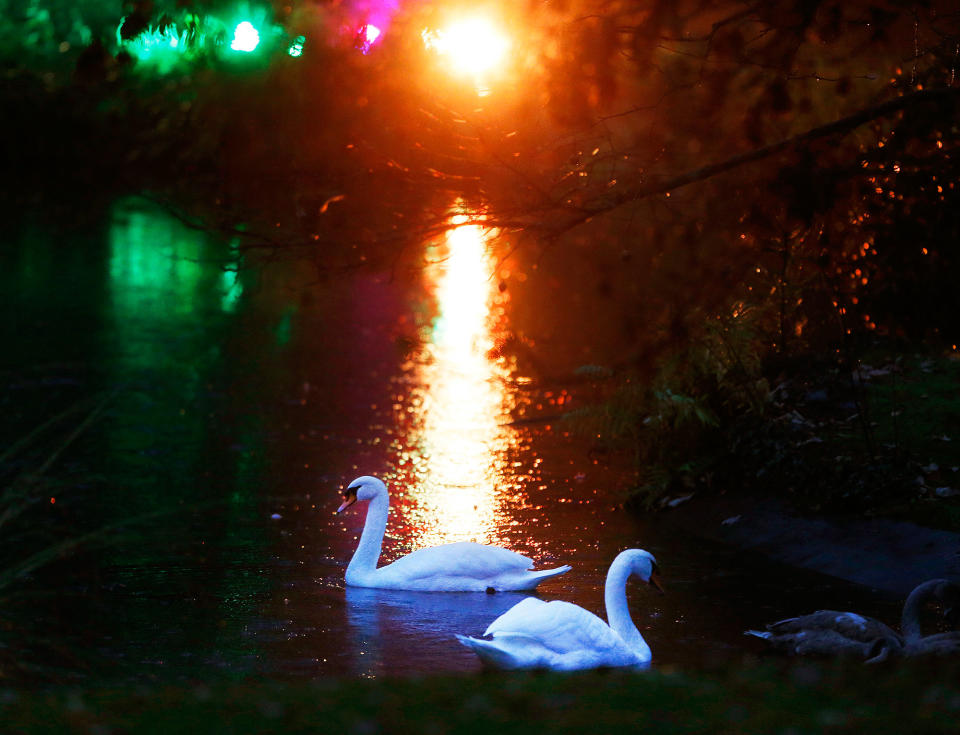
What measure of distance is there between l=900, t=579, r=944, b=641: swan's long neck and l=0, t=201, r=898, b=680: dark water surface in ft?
2.79

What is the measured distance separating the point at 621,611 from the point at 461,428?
7.16 meters

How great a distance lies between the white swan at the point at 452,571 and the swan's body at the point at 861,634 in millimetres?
1756

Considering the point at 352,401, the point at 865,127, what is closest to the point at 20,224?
the point at 352,401

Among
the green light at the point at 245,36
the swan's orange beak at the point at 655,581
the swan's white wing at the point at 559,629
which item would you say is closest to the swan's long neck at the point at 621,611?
the swan's white wing at the point at 559,629

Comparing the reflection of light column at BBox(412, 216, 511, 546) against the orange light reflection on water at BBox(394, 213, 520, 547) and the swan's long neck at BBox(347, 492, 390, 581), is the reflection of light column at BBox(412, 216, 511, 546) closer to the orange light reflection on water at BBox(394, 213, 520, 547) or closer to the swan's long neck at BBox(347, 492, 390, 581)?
the orange light reflection on water at BBox(394, 213, 520, 547)

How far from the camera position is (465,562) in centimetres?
1010

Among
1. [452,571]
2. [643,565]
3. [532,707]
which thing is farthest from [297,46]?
[532,707]

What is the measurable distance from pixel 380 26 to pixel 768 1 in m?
2.37

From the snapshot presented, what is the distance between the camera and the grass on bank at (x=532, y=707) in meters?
5.20

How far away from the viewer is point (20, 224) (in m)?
36.8

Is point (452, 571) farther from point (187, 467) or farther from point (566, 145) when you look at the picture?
point (187, 467)

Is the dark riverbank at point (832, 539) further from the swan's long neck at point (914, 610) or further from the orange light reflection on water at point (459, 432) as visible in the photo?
the orange light reflection on water at point (459, 432)

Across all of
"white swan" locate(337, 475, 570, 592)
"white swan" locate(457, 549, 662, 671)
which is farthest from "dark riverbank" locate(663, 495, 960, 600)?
"white swan" locate(457, 549, 662, 671)

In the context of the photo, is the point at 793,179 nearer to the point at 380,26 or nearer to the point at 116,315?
the point at 380,26
